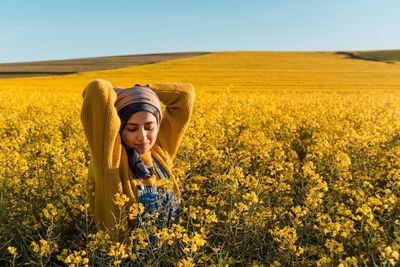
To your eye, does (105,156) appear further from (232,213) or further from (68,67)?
(68,67)

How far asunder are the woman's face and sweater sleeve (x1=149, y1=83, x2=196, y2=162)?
0.44 meters

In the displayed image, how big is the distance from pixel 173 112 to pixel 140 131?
1.97 ft

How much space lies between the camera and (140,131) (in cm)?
301

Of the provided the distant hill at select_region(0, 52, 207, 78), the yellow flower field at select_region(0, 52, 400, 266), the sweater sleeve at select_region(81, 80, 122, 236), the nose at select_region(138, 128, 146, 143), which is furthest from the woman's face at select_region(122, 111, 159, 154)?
the distant hill at select_region(0, 52, 207, 78)

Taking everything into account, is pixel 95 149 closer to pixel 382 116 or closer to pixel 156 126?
pixel 156 126

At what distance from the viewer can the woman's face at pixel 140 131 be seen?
9.80 ft

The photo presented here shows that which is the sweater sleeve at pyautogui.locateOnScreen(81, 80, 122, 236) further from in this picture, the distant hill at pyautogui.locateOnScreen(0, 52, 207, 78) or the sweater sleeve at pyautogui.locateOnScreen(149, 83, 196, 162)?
the distant hill at pyautogui.locateOnScreen(0, 52, 207, 78)

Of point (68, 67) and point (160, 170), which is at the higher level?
point (68, 67)

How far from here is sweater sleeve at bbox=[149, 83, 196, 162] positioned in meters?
3.48

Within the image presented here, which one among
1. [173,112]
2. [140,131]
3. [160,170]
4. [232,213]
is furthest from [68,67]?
[232,213]

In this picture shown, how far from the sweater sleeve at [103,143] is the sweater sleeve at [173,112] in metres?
0.72

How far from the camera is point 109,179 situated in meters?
2.83

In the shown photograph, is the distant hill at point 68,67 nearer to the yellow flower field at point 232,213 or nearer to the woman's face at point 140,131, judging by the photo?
the yellow flower field at point 232,213

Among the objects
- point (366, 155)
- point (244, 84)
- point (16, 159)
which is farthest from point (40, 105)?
point (244, 84)
